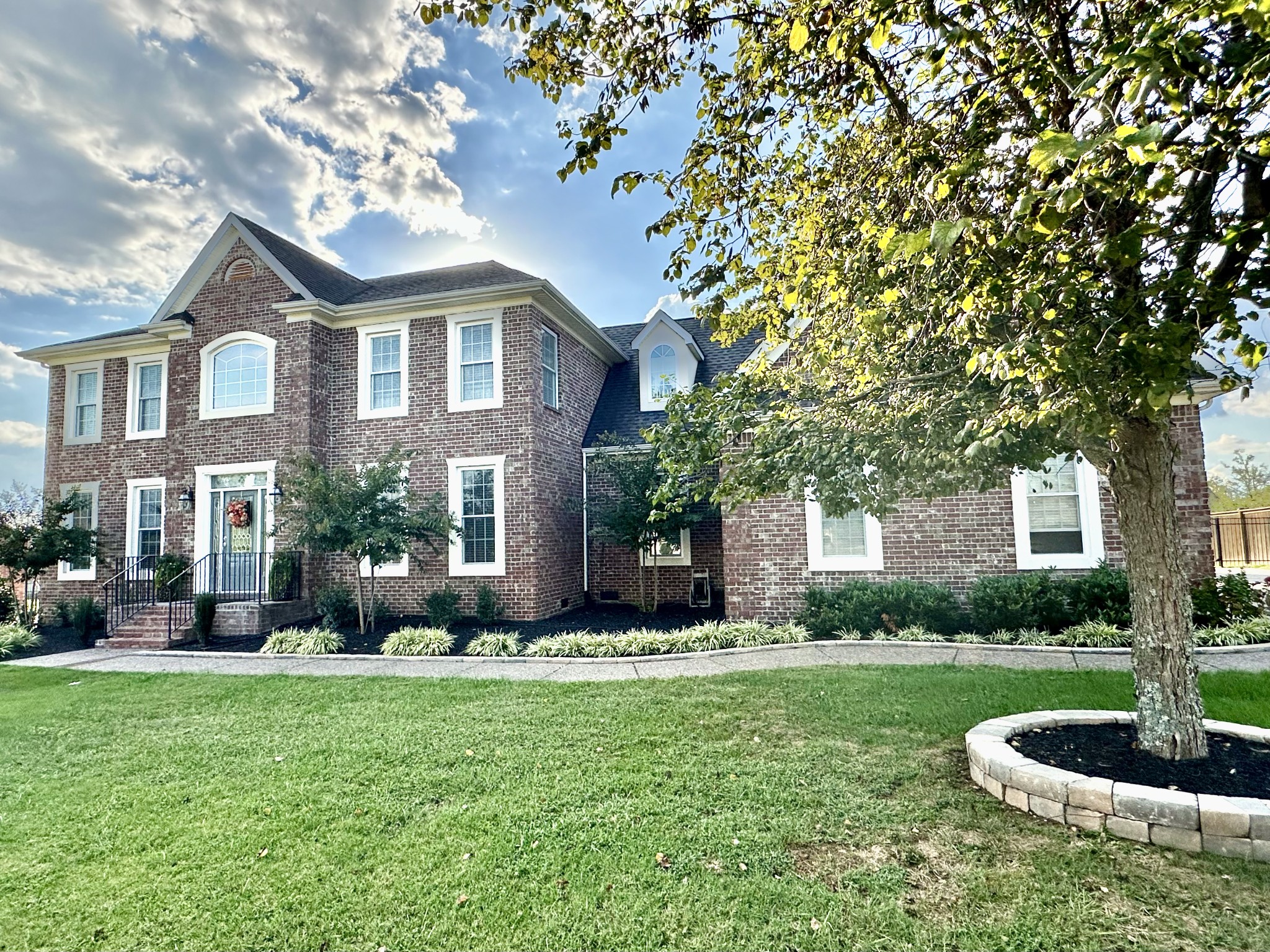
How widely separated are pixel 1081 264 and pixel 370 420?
13.2 meters

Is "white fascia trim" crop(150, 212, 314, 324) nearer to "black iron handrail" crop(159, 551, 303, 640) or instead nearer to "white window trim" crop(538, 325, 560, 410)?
"white window trim" crop(538, 325, 560, 410)

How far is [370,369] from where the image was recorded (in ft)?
44.8

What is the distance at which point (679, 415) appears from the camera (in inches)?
191

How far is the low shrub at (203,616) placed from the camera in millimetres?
11328

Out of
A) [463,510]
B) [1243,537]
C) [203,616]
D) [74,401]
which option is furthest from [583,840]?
[1243,537]

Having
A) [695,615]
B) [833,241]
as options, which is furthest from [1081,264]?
[695,615]

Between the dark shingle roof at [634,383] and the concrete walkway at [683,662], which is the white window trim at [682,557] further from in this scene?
the concrete walkway at [683,662]

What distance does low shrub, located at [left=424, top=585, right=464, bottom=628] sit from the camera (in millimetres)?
11883

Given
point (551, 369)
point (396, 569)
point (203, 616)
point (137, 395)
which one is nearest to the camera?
Answer: point (203, 616)

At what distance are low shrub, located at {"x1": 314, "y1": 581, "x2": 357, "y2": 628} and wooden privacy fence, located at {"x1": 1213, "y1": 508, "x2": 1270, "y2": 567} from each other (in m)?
21.0

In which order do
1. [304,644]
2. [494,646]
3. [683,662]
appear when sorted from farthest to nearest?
[304,644] → [494,646] → [683,662]

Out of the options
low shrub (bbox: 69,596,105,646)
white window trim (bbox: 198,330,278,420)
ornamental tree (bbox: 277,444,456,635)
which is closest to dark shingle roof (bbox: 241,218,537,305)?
white window trim (bbox: 198,330,278,420)

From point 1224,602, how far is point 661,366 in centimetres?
1093

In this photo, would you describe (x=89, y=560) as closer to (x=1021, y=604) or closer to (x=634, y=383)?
(x=634, y=383)
